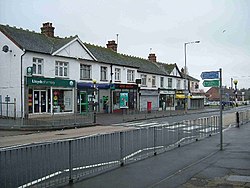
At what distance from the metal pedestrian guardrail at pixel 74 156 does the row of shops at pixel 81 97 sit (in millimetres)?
18521

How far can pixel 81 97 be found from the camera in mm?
34719

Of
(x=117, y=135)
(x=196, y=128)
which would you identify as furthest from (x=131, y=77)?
(x=117, y=135)

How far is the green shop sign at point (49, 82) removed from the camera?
2783 centimetres

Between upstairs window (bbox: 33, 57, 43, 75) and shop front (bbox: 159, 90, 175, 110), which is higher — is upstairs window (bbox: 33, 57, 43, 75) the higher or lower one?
the higher one

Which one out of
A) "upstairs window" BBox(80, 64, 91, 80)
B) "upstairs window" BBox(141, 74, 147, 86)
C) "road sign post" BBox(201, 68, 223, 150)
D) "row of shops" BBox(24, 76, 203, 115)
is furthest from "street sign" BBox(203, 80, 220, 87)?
"upstairs window" BBox(141, 74, 147, 86)

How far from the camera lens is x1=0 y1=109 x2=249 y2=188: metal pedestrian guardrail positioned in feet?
22.4

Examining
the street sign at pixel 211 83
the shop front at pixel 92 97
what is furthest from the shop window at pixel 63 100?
the street sign at pixel 211 83

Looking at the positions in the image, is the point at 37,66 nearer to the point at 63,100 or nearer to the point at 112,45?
the point at 63,100

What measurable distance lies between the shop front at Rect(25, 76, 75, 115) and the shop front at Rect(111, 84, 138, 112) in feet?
23.0

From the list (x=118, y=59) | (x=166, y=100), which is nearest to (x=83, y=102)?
(x=118, y=59)

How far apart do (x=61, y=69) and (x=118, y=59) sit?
40.0 ft

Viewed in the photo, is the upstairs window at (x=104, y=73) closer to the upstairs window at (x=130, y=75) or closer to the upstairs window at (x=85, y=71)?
the upstairs window at (x=85, y=71)

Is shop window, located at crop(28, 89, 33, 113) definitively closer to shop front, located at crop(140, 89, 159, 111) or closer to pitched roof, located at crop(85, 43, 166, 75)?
pitched roof, located at crop(85, 43, 166, 75)

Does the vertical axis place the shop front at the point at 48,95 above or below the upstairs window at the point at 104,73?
below
